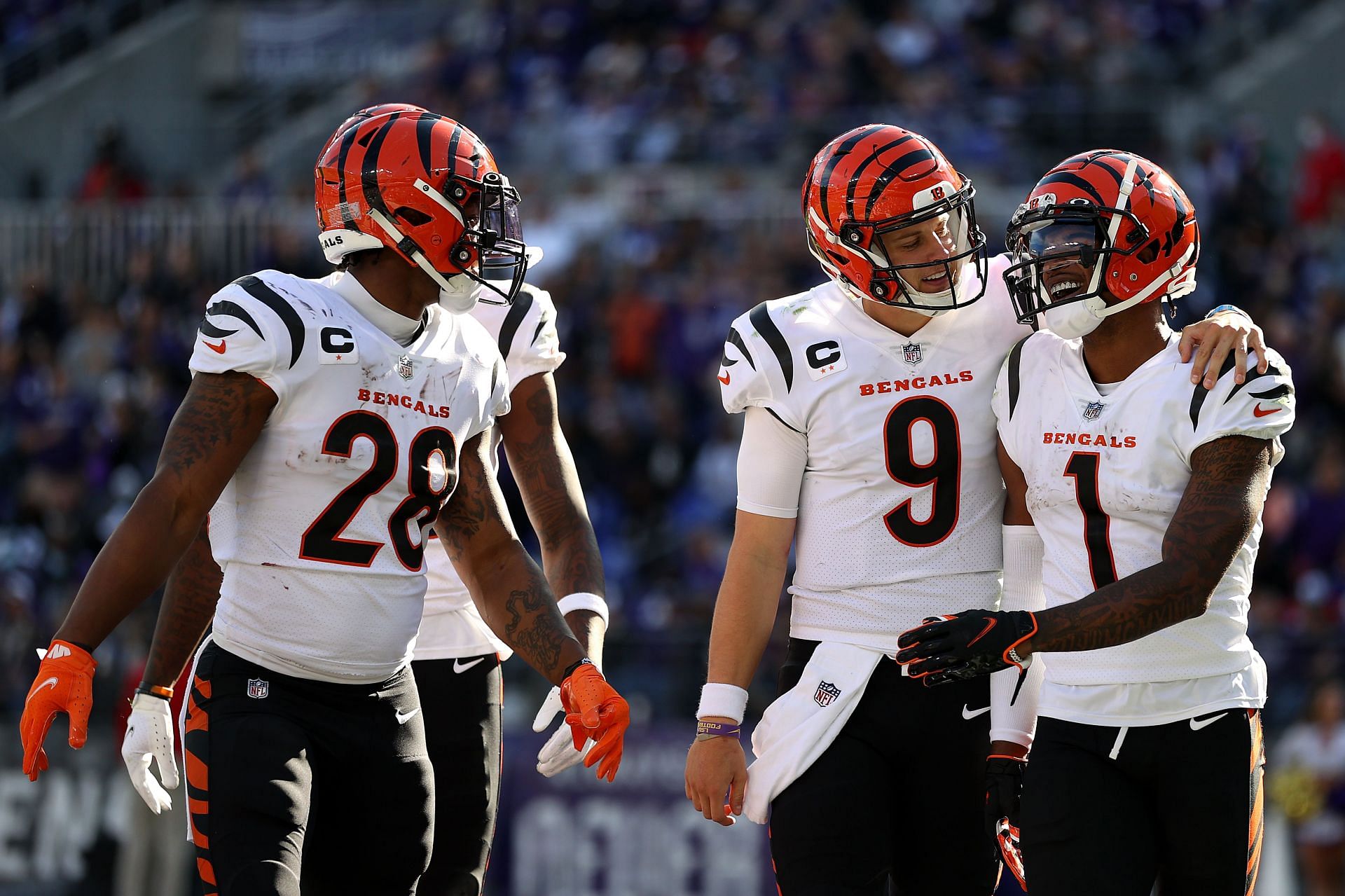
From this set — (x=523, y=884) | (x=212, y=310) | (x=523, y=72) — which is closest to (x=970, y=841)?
(x=212, y=310)

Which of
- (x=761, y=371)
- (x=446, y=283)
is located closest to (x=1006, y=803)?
(x=761, y=371)

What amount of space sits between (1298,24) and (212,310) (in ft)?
46.8

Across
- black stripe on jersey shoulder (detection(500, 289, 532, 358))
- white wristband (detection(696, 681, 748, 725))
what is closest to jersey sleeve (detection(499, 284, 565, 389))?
black stripe on jersey shoulder (detection(500, 289, 532, 358))

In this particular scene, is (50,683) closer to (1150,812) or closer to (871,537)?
(871,537)

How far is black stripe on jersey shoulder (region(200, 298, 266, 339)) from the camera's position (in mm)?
3752

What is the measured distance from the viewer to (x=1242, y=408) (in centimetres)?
385

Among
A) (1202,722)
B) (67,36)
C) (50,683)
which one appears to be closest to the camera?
(50,683)

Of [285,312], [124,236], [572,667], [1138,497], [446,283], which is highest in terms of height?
[124,236]

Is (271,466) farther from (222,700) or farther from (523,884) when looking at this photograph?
(523,884)

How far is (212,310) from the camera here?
380 centimetres

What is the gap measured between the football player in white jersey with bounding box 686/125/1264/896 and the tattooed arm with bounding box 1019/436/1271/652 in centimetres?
49

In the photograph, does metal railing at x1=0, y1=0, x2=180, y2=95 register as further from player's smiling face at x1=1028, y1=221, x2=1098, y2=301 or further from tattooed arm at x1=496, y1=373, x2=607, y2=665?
player's smiling face at x1=1028, y1=221, x2=1098, y2=301

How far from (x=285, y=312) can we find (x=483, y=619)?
43.4 inches

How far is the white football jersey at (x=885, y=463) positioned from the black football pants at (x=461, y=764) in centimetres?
97
